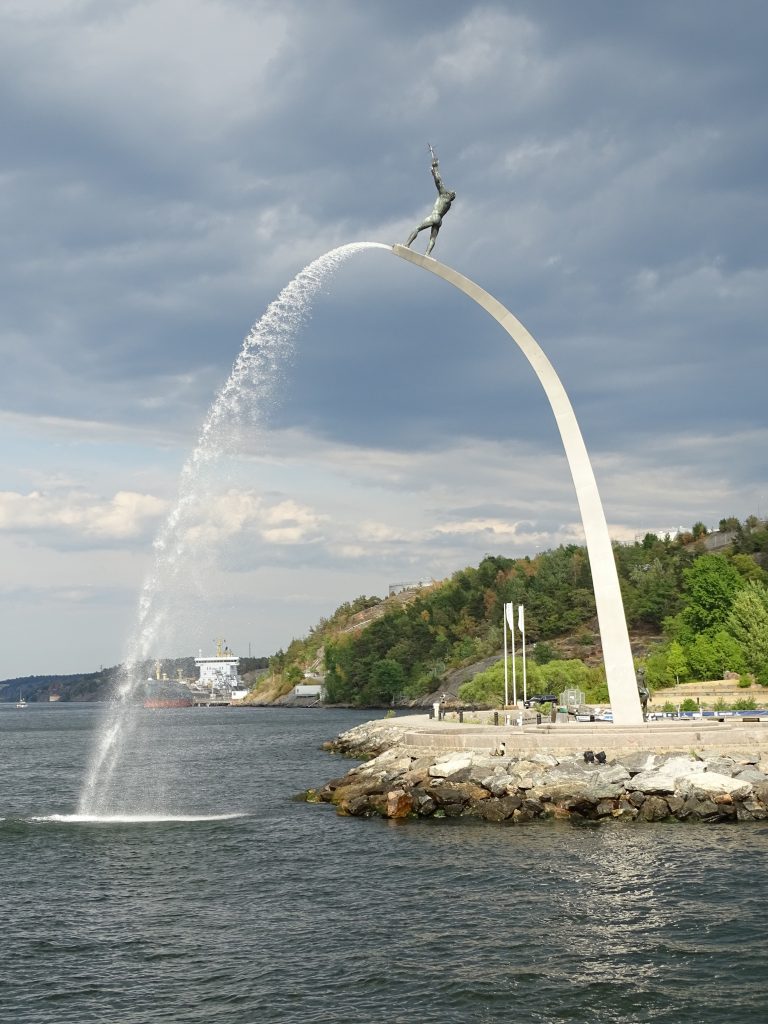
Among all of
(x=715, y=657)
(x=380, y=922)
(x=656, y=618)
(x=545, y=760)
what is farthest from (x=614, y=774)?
(x=656, y=618)

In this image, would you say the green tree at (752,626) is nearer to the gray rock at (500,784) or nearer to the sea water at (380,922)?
the gray rock at (500,784)

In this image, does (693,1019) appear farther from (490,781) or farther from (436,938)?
(490,781)

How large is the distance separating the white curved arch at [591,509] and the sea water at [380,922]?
806 centimetres

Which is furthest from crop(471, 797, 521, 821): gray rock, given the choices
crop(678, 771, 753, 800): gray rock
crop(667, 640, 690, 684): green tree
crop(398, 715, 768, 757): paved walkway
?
crop(667, 640, 690, 684): green tree

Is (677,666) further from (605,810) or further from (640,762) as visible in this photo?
(605,810)

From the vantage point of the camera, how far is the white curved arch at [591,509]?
42469mm

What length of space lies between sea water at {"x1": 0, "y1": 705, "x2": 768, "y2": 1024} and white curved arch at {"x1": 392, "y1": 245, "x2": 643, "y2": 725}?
8055 mm

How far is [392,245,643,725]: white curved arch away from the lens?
139ft

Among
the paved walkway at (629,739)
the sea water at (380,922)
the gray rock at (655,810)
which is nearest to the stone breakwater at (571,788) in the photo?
the gray rock at (655,810)

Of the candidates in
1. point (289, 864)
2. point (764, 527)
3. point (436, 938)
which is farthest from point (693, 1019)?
point (764, 527)

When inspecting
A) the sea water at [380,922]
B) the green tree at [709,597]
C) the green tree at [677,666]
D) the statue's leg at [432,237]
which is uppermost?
the statue's leg at [432,237]

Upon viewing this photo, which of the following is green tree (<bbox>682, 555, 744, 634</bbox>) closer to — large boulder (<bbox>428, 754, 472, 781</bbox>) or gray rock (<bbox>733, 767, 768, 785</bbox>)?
gray rock (<bbox>733, 767, 768, 785</bbox>)

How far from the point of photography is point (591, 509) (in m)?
43.0

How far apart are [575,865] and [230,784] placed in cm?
3169
